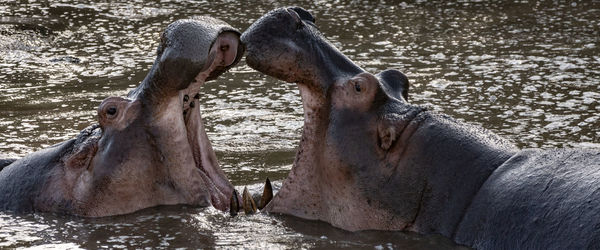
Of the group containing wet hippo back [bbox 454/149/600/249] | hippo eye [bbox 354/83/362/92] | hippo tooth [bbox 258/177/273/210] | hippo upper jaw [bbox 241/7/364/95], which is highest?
hippo upper jaw [bbox 241/7/364/95]

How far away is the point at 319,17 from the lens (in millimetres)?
10609

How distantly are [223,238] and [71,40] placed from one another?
5.82m

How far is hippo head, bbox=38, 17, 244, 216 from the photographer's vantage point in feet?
15.6

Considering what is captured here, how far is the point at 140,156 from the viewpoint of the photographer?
15.7 feet

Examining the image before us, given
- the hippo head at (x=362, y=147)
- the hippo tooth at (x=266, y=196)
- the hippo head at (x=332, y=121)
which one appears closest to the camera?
the hippo head at (x=362, y=147)

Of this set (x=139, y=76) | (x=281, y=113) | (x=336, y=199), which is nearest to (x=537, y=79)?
(x=281, y=113)

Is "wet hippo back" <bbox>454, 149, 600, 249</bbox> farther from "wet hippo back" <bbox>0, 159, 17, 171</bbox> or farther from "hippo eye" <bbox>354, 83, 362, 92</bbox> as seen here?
"wet hippo back" <bbox>0, 159, 17, 171</bbox>

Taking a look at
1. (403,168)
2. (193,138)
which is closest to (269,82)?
(193,138)

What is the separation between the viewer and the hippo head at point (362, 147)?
14.0ft

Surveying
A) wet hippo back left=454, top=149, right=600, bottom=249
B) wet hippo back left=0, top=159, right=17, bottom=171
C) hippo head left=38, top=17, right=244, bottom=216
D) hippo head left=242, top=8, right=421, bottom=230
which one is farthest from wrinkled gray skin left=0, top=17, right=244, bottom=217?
wet hippo back left=454, top=149, right=600, bottom=249

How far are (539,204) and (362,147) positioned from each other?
2.61 feet

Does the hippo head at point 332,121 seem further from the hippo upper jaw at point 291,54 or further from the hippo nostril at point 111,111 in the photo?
the hippo nostril at point 111,111

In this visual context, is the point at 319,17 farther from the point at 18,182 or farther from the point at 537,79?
the point at 18,182

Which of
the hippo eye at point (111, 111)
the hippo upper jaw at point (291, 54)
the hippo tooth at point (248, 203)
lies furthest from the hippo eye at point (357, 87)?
the hippo eye at point (111, 111)
